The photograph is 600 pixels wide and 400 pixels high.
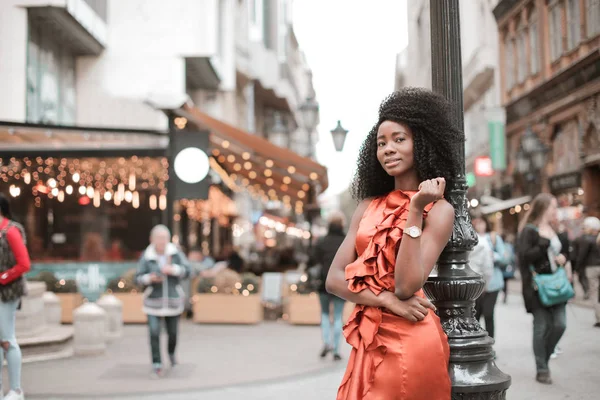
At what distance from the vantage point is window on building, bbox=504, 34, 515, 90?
1283 cm

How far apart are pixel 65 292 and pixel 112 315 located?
294cm

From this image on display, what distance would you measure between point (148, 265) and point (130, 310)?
6.23 m

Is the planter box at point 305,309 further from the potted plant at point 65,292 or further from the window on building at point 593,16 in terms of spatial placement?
the window on building at point 593,16

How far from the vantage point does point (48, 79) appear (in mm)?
18781

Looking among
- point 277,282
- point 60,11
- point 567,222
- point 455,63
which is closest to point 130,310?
point 277,282

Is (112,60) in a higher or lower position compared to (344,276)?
higher

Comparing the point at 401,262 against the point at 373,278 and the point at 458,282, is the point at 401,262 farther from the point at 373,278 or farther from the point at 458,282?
the point at 458,282

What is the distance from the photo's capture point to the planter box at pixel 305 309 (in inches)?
554

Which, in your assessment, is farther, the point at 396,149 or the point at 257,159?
the point at 257,159

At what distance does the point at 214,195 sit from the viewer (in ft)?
85.1

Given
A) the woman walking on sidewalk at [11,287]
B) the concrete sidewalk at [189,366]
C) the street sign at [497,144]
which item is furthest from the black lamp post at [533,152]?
the woman walking on sidewalk at [11,287]

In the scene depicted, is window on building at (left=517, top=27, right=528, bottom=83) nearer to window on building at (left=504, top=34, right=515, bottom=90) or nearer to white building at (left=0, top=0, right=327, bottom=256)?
window on building at (left=504, top=34, right=515, bottom=90)

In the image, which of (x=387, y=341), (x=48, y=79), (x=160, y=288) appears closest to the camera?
(x=387, y=341)

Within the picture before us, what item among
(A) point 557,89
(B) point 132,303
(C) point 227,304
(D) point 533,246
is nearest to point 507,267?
(D) point 533,246
